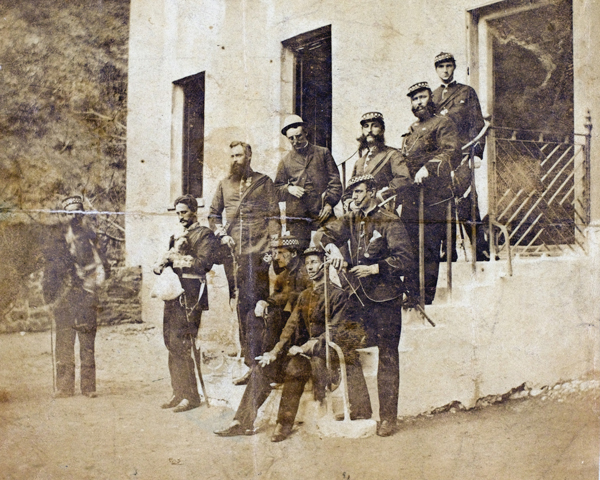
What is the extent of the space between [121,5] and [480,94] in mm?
2488

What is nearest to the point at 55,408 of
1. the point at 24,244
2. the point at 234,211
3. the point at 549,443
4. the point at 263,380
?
the point at 24,244

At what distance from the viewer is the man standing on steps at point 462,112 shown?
3.03 meters

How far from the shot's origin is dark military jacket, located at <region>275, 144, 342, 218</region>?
3043 mm

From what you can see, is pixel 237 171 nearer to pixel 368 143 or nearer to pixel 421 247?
pixel 368 143

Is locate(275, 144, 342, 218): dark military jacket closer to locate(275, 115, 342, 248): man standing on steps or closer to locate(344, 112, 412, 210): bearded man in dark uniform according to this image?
locate(275, 115, 342, 248): man standing on steps

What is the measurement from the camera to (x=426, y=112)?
3025 millimetres

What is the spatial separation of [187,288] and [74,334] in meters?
0.79

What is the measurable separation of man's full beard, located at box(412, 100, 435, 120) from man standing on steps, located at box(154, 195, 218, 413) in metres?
1.58

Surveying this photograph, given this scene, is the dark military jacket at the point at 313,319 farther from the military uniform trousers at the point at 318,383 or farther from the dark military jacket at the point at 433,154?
the dark military jacket at the point at 433,154

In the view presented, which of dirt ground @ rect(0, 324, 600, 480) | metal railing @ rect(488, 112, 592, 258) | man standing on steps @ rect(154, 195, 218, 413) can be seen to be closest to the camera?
dirt ground @ rect(0, 324, 600, 480)

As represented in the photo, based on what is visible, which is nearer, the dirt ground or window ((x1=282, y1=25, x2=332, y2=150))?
the dirt ground

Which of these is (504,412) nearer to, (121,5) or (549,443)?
(549,443)

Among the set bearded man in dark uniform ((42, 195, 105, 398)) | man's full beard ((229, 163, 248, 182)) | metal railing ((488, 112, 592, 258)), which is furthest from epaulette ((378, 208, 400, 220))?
bearded man in dark uniform ((42, 195, 105, 398))

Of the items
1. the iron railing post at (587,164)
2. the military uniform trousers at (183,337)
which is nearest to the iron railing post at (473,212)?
the iron railing post at (587,164)
